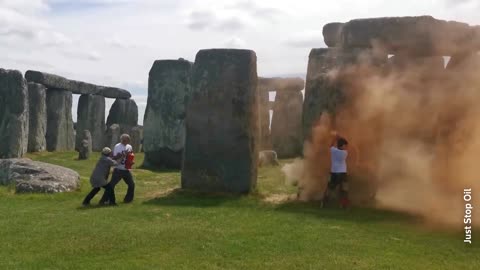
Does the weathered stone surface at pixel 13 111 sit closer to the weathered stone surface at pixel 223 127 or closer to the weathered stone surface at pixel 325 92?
the weathered stone surface at pixel 223 127

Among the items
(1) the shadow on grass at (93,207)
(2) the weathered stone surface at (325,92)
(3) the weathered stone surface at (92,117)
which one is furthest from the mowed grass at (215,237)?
(3) the weathered stone surface at (92,117)

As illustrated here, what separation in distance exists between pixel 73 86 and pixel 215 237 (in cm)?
2405

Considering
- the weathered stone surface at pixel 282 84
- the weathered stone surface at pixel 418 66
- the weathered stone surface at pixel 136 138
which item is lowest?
the weathered stone surface at pixel 136 138

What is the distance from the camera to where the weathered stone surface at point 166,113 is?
23.7m

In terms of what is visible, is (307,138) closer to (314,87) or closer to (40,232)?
(314,87)

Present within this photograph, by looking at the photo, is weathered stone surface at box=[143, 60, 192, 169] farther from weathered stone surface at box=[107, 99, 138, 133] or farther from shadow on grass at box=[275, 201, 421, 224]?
weathered stone surface at box=[107, 99, 138, 133]

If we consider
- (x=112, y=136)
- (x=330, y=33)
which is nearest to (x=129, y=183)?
(x=330, y=33)

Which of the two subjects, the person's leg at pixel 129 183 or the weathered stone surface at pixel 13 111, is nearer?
the person's leg at pixel 129 183

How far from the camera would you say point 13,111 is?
21062 mm

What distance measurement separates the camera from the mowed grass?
27.1 feet

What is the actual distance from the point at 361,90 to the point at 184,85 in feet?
39.1

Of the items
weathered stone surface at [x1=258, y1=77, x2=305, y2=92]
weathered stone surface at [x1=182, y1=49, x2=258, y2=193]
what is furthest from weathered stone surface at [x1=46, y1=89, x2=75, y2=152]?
weathered stone surface at [x1=182, y1=49, x2=258, y2=193]

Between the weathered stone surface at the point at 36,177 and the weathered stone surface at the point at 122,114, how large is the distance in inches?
815

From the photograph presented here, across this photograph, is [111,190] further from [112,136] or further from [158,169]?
[112,136]
